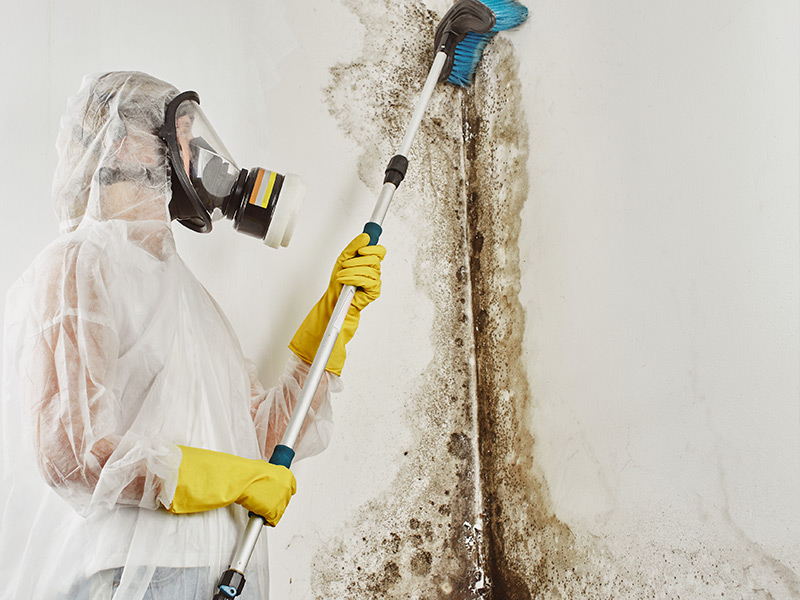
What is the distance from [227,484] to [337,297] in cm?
51

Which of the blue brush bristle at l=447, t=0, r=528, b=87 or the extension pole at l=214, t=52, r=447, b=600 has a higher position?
the blue brush bristle at l=447, t=0, r=528, b=87

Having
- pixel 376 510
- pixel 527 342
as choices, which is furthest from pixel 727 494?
pixel 376 510

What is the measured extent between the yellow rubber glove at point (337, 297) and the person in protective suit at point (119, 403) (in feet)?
0.80

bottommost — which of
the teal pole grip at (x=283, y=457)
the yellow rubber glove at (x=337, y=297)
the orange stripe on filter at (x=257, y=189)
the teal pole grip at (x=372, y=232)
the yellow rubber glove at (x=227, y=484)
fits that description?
the yellow rubber glove at (x=227, y=484)

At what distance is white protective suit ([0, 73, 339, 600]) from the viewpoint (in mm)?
856

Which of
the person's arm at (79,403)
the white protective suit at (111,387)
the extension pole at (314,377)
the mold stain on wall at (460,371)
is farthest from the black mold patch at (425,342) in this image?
the person's arm at (79,403)

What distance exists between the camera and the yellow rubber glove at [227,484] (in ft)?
2.92

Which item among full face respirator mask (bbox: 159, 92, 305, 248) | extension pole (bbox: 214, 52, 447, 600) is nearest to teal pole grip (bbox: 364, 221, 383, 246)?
extension pole (bbox: 214, 52, 447, 600)

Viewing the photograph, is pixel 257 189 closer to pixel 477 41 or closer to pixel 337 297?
pixel 337 297

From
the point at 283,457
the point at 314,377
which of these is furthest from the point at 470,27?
the point at 283,457

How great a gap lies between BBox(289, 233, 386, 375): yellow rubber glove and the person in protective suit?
0.24m

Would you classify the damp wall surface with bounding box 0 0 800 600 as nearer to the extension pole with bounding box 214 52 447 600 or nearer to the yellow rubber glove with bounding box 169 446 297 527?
the extension pole with bounding box 214 52 447 600

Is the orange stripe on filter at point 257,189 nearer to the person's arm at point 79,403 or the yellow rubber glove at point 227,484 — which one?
the person's arm at point 79,403

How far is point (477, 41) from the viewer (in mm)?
1676
